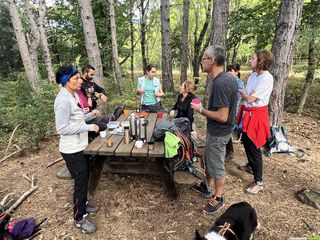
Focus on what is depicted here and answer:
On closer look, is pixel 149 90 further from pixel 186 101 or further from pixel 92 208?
pixel 92 208

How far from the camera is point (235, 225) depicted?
2.43m

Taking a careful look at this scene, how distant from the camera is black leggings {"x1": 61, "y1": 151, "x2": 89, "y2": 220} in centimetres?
280

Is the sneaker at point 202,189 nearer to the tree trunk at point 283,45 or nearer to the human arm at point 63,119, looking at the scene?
the human arm at point 63,119

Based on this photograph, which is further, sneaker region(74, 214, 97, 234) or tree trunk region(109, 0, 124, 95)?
tree trunk region(109, 0, 124, 95)

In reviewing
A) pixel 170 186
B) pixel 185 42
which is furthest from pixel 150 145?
pixel 185 42

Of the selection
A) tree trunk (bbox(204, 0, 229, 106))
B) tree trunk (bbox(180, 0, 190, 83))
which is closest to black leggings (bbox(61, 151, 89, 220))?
tree trunk (bbox(204, 0, 229, 106))

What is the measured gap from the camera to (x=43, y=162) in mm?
4902

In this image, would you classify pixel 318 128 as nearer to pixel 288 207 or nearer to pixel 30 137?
pixel 288 207

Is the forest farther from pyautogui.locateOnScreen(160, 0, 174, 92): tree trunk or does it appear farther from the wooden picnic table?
the wooden picnic table

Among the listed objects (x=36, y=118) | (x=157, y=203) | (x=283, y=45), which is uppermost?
(x=283, y=45)

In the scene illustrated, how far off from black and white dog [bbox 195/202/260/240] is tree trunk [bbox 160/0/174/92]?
8.36 meters

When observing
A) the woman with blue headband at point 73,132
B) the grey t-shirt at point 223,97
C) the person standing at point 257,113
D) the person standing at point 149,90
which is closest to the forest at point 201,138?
the woman with blue headband at point 73,132

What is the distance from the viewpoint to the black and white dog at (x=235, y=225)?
2268mm

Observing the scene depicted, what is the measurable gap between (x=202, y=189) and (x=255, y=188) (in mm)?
860
